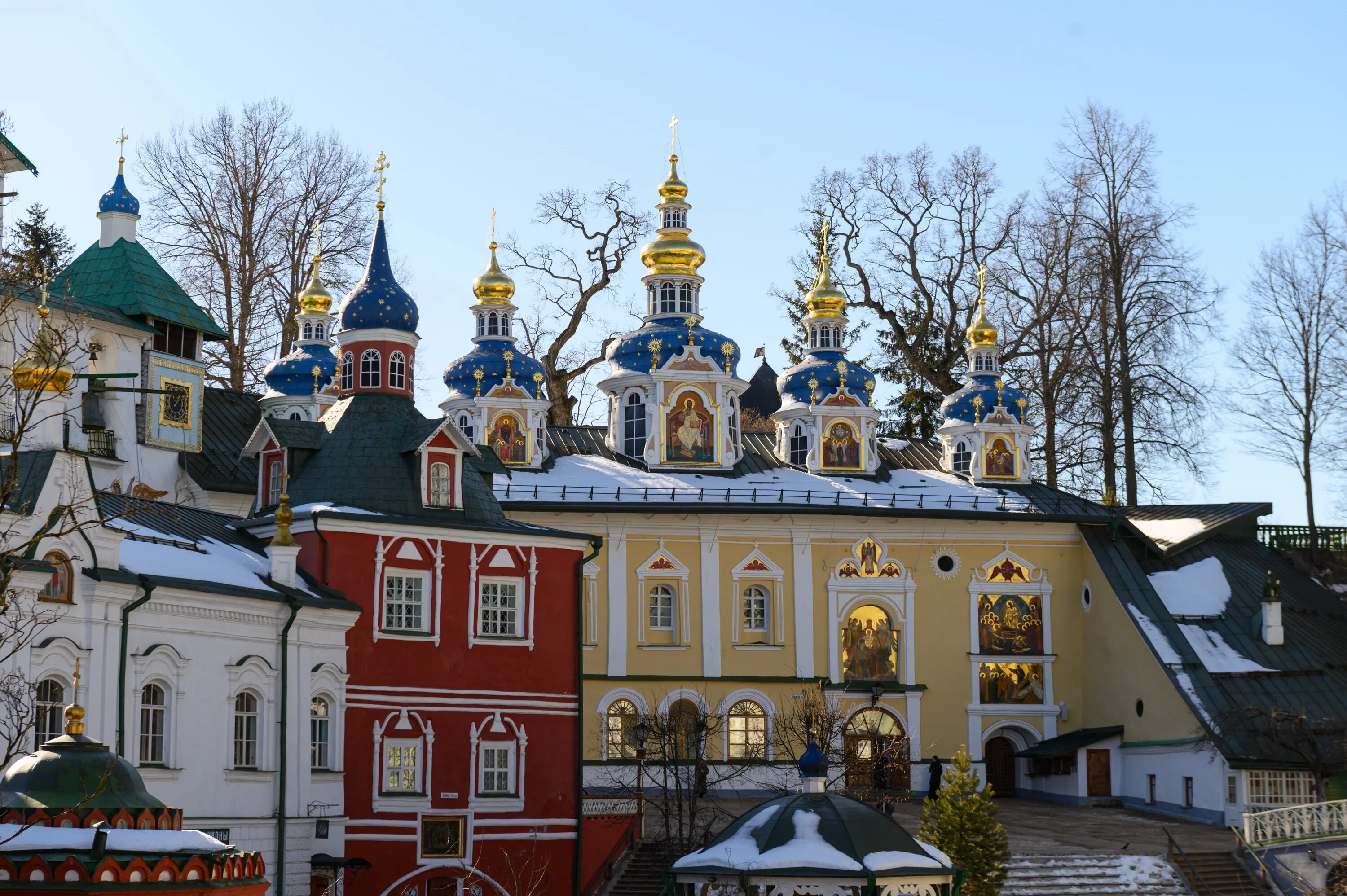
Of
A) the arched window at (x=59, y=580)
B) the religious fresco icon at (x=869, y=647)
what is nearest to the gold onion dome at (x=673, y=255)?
the religious fresco icon at (x=869, y=647)

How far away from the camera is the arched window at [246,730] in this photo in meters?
28.4

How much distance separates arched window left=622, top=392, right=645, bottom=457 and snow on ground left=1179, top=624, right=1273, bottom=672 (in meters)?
12.7

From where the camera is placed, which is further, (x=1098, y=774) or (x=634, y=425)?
(x=634, y=425)

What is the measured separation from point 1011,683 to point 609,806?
1311cm

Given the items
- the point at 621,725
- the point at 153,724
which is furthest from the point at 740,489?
the point at 153,724

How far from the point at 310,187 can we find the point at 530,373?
939 cm

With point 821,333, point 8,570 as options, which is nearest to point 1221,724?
point 821,333

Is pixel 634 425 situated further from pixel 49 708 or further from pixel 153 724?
pixel 49 708

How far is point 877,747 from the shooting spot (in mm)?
42281

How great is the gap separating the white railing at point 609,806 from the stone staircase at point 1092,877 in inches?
261

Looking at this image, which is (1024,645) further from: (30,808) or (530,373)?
(30,808)

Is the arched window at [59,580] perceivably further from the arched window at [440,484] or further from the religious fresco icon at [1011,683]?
the religious fresco icon at [1011,683]

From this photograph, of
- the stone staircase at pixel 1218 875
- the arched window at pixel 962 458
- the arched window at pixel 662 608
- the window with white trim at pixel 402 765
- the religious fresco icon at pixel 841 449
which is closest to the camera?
the window with white trim at pixel 402 765

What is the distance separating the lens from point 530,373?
44406mm
